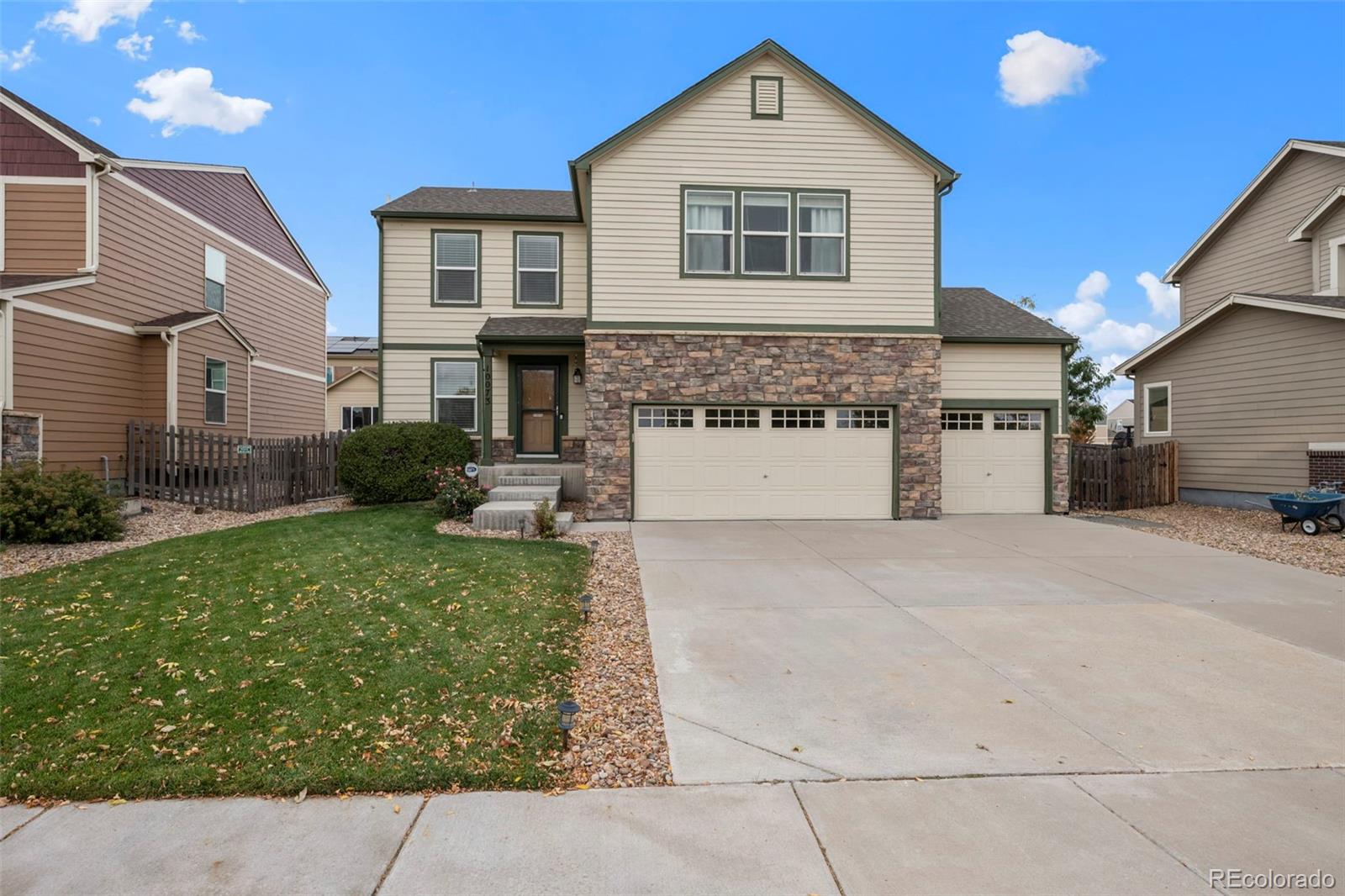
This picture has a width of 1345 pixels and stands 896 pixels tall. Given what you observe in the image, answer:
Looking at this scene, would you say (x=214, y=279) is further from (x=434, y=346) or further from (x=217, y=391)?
(x=434, y=346)

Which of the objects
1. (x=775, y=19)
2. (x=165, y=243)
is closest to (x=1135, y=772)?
(x=775, y=19)

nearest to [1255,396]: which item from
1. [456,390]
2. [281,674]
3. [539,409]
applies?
[539,409]

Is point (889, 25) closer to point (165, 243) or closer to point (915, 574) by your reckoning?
point (915, 574)

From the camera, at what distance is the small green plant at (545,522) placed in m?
9.75

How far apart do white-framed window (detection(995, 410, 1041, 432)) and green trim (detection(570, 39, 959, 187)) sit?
459 cm

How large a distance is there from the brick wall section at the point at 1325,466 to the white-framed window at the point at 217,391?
2249 centimetres

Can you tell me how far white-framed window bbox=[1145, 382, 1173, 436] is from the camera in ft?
54.0

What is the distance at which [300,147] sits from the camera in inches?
603

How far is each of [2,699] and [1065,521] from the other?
542 inches

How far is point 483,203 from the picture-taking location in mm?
14375

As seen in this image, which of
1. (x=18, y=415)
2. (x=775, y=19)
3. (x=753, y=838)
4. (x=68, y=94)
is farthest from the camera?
(x=68, y=94)

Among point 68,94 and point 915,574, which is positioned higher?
point 68,94

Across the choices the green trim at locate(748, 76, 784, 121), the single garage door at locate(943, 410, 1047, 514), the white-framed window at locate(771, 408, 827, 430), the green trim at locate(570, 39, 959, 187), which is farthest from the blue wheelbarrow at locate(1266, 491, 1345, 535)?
the green trim at locate(748, 76, 784, 121)

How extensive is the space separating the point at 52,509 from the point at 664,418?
28.5ft
